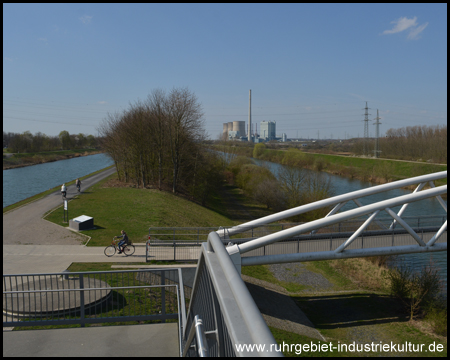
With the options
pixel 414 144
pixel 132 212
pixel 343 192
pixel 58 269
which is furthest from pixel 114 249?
pixel 414 144

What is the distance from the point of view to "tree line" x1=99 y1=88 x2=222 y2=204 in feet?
114

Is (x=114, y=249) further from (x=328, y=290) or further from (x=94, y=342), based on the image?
(x=94, y=342)

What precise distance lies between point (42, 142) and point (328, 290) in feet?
244

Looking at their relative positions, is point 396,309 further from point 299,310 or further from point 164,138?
point 164,138

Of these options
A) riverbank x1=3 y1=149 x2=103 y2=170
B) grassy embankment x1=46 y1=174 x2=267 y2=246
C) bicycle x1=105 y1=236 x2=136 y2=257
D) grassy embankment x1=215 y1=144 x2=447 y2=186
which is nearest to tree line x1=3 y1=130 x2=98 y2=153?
riverbank x1=3 y1=149 x2=103 y2=170

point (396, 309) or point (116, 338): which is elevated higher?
point (116, 338)

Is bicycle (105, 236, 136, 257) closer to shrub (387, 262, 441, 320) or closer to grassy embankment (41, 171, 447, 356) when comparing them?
grassy embankment (41, 171, 447, 356)

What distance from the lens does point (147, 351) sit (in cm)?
520

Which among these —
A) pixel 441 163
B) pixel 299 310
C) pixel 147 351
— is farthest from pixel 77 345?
pixel 441 163

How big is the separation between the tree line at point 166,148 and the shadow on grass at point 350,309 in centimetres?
2069

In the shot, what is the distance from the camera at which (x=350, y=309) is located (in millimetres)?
16172

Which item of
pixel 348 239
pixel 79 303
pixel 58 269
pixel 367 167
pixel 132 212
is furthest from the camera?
pixel 367 167

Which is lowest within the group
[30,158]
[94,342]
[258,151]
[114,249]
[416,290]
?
[416,290]

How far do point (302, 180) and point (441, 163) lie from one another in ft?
96.9
